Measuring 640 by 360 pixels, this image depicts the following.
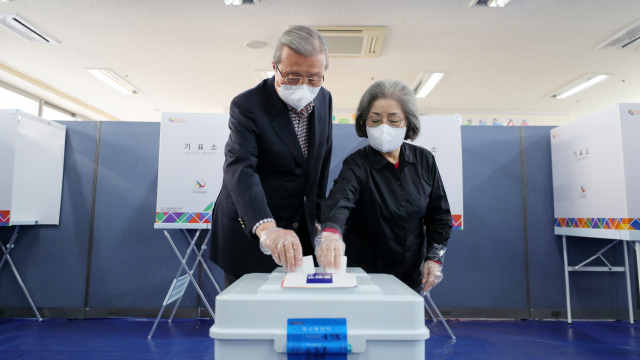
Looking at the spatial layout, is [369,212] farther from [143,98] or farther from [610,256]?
[143,98]

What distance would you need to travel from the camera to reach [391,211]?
1.19 metres

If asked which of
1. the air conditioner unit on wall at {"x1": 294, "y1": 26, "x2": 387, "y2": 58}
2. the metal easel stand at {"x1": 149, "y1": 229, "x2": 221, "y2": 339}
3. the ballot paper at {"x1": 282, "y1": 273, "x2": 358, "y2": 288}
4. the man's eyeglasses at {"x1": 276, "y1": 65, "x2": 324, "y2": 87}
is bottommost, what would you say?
the metal easel stand at {"x1": 149, "y1": 229, "x2": 221, "y2": 339}

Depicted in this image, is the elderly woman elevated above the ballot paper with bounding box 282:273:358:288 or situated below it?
above

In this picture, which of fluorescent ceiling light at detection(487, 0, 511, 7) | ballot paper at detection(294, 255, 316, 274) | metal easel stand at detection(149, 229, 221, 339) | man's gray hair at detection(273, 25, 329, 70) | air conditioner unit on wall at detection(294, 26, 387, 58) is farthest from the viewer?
air conditioner unit on wall at detection(294, 26, 387, 58)

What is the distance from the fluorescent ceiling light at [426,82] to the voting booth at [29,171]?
4.81 m

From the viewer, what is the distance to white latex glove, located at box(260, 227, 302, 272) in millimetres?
769

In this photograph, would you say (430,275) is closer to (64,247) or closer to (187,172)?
(187,172)

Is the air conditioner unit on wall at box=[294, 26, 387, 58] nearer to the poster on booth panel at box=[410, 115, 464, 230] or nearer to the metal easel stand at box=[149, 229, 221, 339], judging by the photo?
the poster on booth panel at box=[410, 115, 464, 230]

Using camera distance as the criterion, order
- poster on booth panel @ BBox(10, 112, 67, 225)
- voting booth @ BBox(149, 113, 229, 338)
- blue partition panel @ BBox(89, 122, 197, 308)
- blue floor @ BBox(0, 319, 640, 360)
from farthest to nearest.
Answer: blue partition panel @ BBox(89, 122, 197, 308) < poster on booth panel @ BBox(10, 112, 67, 225) < voting booth @ BBox(149, 113, 229, 338) < blue floor @ BBox(0, 319, 640, 360)

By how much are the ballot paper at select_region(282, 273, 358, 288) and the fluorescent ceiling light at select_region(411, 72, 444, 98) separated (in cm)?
538

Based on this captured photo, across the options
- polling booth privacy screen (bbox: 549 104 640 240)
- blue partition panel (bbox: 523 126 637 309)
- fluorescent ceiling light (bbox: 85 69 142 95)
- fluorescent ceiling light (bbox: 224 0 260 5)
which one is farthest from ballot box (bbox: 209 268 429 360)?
fluorescent ceiling light (bbox: 85 69 142 95)

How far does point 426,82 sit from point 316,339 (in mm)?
5881

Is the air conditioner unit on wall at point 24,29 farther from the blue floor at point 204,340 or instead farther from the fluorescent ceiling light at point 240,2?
the blue floor at point 204,340

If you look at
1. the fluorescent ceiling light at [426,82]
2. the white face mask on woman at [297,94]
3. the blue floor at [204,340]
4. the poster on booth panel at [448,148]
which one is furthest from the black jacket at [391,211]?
the fluorescent ceiling light at [426,82]
